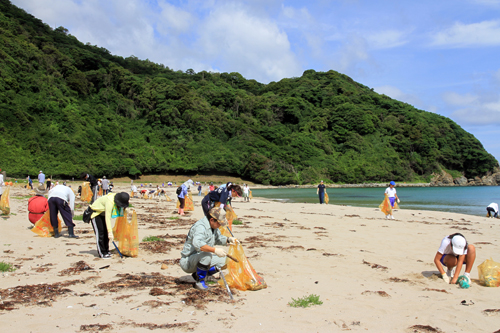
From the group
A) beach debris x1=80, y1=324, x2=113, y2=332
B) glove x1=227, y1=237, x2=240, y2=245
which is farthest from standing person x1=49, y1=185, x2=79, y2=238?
beach debris x1=80, y1=324, x2=113, y2=332

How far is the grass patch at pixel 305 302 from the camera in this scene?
4367mm

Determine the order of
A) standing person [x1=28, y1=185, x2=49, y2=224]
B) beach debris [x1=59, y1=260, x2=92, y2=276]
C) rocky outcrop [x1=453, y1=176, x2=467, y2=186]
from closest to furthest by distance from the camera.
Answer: beach debris [x1=59, y1=260, x2=92, y2=276] → standing person [x1=28, y1=185, x2=49, y2=224] → rocky outcrop [x1=453, y1=176, x2=467, y2=186]

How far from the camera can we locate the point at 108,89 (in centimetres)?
9469

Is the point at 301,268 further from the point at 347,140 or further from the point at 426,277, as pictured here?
the point at 347,140

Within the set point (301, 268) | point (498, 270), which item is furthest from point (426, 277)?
point (301, 268)

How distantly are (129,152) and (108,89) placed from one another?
31.8 meters

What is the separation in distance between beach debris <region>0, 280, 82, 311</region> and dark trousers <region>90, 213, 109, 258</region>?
5.41ft

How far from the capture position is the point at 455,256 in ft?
19.0

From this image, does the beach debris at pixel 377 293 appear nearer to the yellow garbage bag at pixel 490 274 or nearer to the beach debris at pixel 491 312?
the beach debris at pixel 491 312

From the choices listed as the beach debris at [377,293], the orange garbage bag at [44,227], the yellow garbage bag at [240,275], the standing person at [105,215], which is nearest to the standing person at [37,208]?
the orange garbage bag at [44,227]

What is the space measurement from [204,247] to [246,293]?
0.93m

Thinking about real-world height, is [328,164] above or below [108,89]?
below

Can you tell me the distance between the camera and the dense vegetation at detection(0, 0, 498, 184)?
6550 centimetres

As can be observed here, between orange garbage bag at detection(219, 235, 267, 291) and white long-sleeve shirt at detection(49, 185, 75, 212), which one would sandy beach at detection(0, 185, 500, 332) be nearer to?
orange garbage bag at detection(219, 235, 267, 291)
